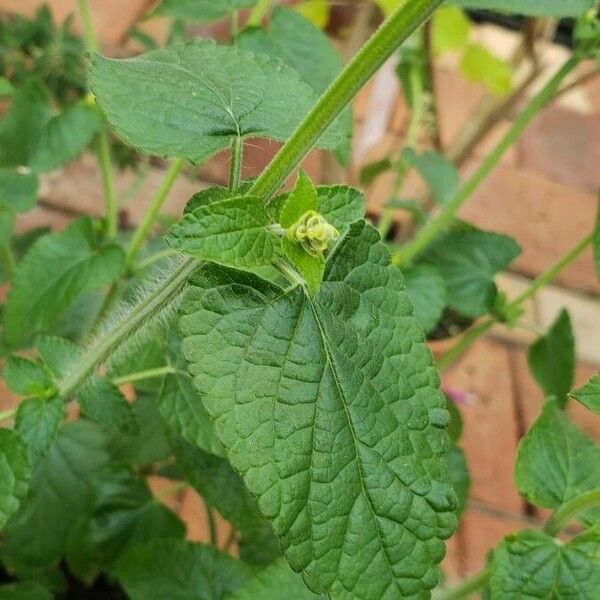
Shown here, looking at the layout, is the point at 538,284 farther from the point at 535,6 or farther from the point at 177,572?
the point at 177,572

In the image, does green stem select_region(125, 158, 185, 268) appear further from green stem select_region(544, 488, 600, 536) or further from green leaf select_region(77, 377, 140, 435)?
green stem select_region(544, 488, 600, 536)

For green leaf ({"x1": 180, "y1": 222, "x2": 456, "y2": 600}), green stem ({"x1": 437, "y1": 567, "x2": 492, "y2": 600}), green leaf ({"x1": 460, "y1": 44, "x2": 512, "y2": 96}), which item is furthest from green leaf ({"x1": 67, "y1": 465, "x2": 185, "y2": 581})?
green leaf ({"x1": 460, "y1": 44, "x2": 512, "y2": 96})

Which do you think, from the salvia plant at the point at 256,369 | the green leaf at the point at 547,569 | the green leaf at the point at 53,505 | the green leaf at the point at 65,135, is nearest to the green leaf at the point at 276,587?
the salvia plant at the point at 256,369

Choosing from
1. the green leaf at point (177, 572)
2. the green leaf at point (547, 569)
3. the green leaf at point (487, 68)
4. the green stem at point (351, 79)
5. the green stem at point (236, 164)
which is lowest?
the green leaf at point (177, 572)

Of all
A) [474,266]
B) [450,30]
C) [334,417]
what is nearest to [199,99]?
[334,417]

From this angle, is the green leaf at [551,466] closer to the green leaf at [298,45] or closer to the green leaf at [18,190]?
the green leaf at [298,45]

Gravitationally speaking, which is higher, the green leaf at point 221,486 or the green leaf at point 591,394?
the green leaf at point 591,394

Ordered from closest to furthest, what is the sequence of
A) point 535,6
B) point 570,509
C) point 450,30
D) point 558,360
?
point 570,509, point 535,6, point 558,360, point 450,30
